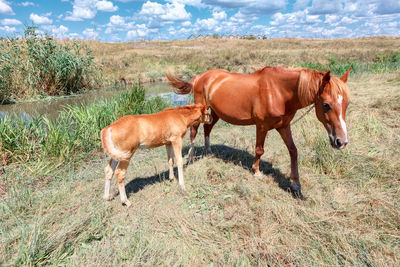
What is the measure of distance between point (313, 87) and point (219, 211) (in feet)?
6.66

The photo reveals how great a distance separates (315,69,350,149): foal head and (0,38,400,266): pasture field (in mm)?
958

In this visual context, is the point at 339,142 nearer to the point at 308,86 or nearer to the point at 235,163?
the point at 308,86

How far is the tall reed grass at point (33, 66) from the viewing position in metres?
11.1

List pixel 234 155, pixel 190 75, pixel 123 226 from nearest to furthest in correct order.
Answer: pixel 123 226, pixel 234 155, pixel 190 75

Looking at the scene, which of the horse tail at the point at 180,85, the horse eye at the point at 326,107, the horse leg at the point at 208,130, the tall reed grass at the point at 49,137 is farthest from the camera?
the horse tail at the point at 180,85

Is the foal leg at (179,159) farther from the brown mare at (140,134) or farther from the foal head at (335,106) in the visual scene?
the foal head at (335,106)

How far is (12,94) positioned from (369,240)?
14.4 m

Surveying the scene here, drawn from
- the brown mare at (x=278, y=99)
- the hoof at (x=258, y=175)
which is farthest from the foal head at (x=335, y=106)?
the hoof at (x=258, y=175)

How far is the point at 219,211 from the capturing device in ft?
10.2

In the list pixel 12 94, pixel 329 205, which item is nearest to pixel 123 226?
pixel 329 205

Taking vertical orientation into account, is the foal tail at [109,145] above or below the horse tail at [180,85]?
below

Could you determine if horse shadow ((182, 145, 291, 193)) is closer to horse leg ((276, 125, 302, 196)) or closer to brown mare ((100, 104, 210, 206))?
horse leg ((276, 125, 302, 196))

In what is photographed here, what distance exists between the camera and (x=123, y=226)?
111 inches

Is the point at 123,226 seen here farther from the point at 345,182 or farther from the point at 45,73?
the point at 45,73
